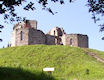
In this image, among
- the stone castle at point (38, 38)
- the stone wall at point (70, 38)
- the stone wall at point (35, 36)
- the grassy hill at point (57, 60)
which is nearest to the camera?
the grassy hill at point (57, 60)

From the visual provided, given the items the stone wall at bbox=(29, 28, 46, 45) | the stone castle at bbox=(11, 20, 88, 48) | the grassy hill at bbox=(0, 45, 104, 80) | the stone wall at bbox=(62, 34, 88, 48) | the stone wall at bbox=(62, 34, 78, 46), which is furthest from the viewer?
the stone wall at bbox=(62, 34, 78, 46)

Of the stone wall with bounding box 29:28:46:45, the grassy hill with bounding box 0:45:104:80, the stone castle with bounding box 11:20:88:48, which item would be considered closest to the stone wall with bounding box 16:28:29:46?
the stone castle with bounding box 11:20:88:48

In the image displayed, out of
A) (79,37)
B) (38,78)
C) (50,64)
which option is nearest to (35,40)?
(79,37)

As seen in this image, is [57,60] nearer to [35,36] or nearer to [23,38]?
[35,36]

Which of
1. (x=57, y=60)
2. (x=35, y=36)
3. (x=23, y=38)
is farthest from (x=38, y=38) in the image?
(x=57, y=60)

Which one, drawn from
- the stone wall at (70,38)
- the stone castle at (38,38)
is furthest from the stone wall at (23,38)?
the stone wall at (70,38)

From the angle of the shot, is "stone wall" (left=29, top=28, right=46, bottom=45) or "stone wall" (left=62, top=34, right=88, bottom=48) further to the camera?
"stone wall" (left=62, top=34, right=88, bottom=48)

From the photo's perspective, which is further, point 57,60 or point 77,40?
point 77,40

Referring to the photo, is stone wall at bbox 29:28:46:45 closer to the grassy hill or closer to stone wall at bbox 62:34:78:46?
stone wall at bbox 62:34:78:46

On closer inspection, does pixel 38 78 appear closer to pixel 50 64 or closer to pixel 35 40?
pixel 50 64

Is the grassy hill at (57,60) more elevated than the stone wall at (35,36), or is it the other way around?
the stone wall at (35,36)

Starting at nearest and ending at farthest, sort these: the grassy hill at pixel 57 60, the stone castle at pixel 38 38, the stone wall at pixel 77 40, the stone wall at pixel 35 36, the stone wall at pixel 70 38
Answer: the grassy hill at pixel 57 60
the stone wall at pixel 35 36
the stone castle at pixel 38 38
the stone wall at pixel 77 40
the stone wall at pixel 70 38

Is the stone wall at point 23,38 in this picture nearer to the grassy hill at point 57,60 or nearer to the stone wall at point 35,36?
the stone wall at point 35,36

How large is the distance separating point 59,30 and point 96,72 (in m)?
46.0
